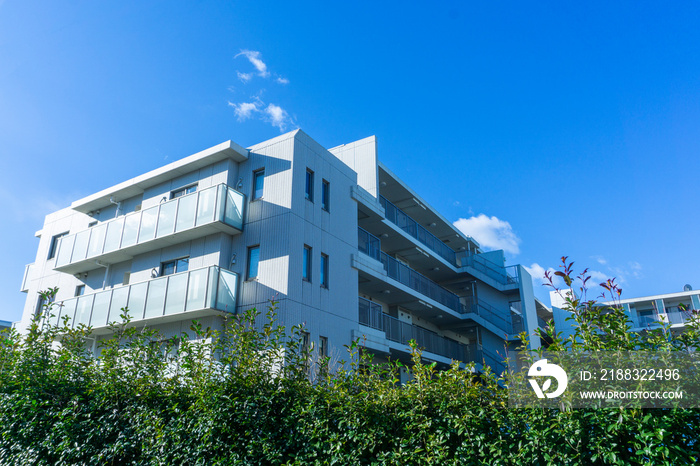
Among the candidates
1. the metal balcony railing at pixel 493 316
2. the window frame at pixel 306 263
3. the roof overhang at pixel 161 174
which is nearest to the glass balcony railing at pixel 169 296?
the window frame at pixel 306 263

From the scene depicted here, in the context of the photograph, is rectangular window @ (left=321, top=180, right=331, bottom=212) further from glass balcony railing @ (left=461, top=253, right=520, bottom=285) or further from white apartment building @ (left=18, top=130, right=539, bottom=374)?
glass balcony railing @ (left=461, top=253, right=520, bottom=285)

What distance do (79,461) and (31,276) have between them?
757 inches

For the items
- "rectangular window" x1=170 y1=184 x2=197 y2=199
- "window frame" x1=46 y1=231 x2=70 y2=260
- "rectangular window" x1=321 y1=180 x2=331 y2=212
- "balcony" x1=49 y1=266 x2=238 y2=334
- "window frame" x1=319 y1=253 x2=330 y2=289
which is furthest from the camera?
"window frame" x1=46 y1=231 x2=70 y2=260

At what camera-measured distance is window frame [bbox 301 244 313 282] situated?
16016mm

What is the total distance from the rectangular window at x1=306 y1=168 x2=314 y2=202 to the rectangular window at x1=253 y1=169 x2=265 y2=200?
1.48m

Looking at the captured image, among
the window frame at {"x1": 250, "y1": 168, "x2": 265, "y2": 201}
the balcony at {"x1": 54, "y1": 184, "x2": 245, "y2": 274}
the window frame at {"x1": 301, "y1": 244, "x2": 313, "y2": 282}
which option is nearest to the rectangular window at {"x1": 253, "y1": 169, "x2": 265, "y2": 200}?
the window frame at {"x1": 250, "y1": 168, "x2": 265, "y2": 201}

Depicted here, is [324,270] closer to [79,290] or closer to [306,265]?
[306,265]

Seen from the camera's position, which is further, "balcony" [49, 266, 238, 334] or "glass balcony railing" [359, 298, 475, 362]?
"glass balcony railing" [359, 298, 475, 362]

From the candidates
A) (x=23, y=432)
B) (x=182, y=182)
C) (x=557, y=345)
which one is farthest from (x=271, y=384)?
(x=182, y=182)

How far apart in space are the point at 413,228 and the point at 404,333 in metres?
6.03

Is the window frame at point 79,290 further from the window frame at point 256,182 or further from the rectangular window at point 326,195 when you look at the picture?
the rectangular window at point 326,195

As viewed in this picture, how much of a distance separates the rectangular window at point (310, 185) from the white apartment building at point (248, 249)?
45 mm

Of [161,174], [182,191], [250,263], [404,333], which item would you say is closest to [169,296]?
[250,263]

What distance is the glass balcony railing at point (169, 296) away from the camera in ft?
49.7
